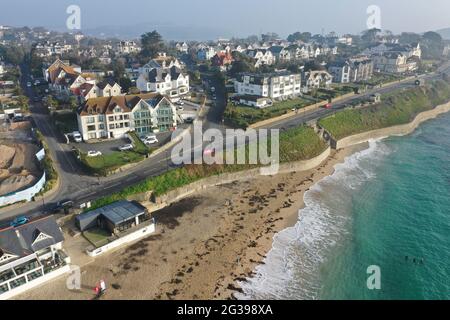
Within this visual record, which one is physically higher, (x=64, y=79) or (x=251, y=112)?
(x=64, y=79)

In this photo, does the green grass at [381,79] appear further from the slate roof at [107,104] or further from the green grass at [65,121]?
the green grass at [65,121]

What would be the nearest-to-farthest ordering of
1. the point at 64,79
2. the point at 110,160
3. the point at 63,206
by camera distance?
the point at 63,206 → the point at 110,160 → the point at 64,79

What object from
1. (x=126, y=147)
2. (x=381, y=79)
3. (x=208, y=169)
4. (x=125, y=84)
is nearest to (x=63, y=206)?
(x=126, y=147)

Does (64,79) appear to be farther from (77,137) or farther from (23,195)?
(23,195)

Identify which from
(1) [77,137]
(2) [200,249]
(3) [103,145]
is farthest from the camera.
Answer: (1) [77,137]

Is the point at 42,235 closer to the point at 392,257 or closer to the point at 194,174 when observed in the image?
the point at 194,174

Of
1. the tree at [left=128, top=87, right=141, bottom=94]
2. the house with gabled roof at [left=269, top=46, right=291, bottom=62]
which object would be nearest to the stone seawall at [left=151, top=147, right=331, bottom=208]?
the tree at [left=128, top=87, right=141, bottom=94]

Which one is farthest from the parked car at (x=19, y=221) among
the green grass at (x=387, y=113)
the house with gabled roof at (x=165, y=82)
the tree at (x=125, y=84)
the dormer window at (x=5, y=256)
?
the green grass at (x=387, y=113)
